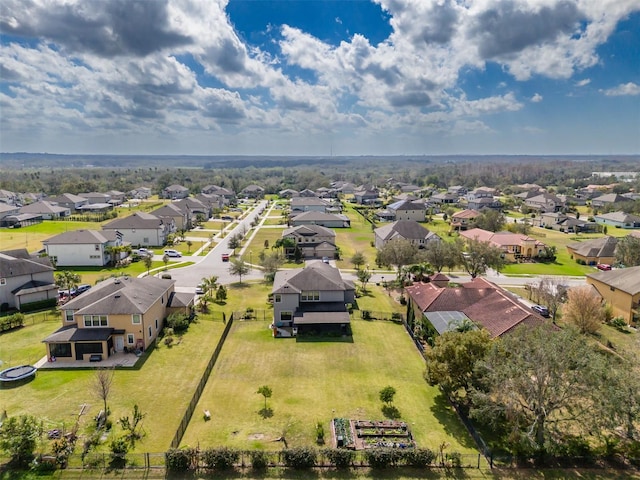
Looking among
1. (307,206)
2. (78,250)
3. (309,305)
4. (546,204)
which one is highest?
(546,204)

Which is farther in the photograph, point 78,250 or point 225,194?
point 225,194

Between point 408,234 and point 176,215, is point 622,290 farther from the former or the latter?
point 176,215

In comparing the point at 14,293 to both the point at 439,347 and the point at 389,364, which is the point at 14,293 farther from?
the point at 439,347

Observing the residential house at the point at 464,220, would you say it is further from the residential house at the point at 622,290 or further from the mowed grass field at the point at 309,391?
the mowed grass field at the point at 309,391

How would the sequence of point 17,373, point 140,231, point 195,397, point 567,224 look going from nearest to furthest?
1. point 195,397
2. point 17,373
3. point 140,231
4. point 567,224

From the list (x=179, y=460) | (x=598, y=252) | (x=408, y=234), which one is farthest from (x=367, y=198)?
(x=179, y=460)

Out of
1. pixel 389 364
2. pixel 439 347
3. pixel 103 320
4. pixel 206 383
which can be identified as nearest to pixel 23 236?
pixel 103 320
